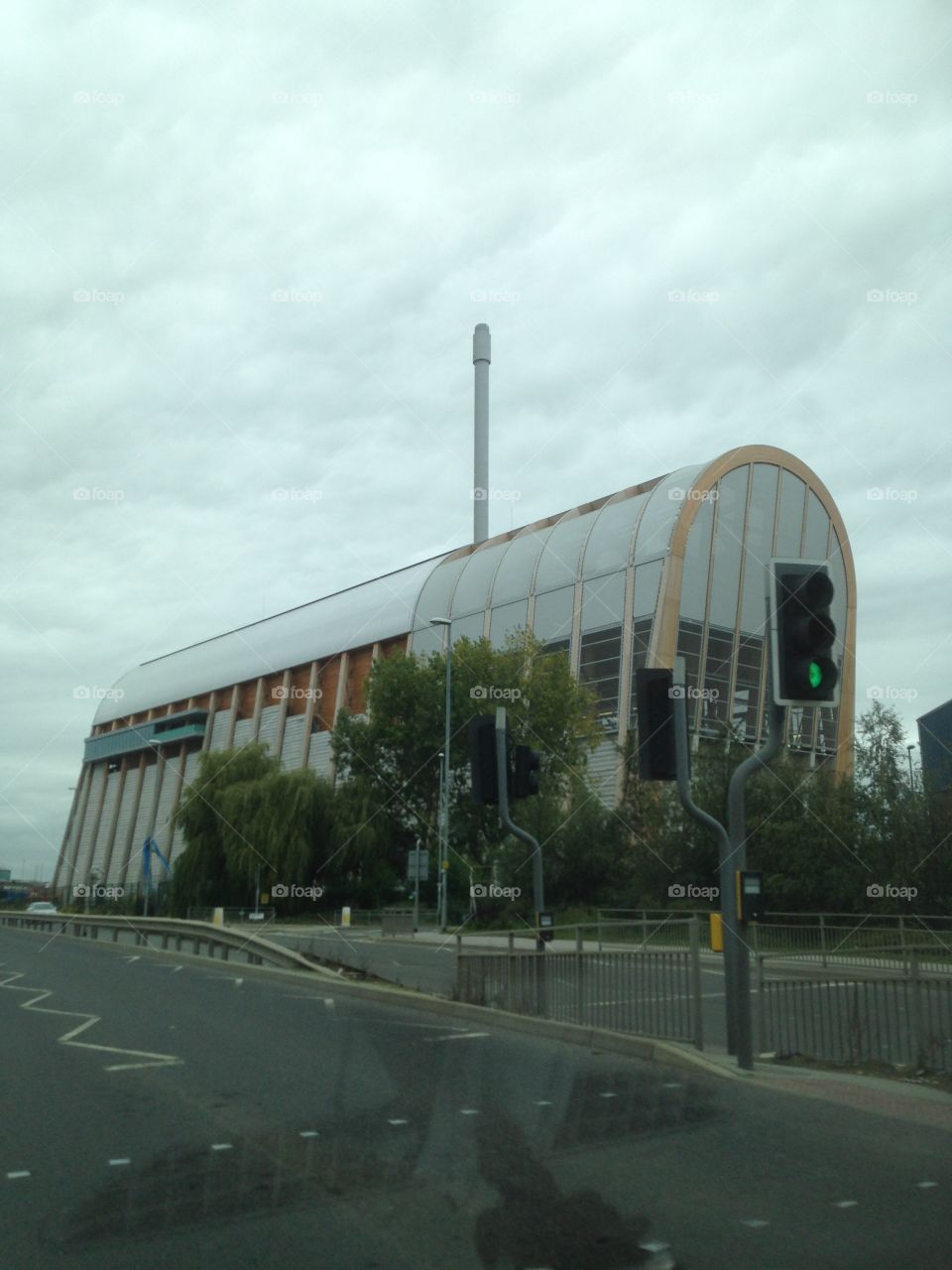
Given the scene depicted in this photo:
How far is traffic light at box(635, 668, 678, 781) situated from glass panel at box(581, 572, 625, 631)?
128 feet

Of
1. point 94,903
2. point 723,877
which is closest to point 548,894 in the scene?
point 723,877

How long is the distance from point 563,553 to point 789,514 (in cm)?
1117

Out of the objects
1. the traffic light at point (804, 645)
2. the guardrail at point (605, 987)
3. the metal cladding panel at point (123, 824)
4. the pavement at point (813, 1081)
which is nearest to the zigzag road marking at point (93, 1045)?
the pavement at point (813, 1081)

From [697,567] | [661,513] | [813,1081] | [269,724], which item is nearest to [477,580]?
[661,513]

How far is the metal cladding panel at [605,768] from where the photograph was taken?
4628 cm

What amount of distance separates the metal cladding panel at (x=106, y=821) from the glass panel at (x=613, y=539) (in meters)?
54.0

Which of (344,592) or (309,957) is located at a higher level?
(344,592)

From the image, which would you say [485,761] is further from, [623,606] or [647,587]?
[623,606]

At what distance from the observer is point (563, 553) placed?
53781 mm

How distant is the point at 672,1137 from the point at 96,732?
9865cm

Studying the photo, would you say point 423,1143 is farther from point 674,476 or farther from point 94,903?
point 94,903

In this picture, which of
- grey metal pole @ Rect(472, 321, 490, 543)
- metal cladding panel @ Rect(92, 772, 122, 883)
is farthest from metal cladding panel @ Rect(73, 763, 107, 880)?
grey metal pole @ Rect(472, 321, 490, 543)

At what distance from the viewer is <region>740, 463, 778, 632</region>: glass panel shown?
169 feet

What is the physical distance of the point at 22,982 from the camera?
58.4 feet
